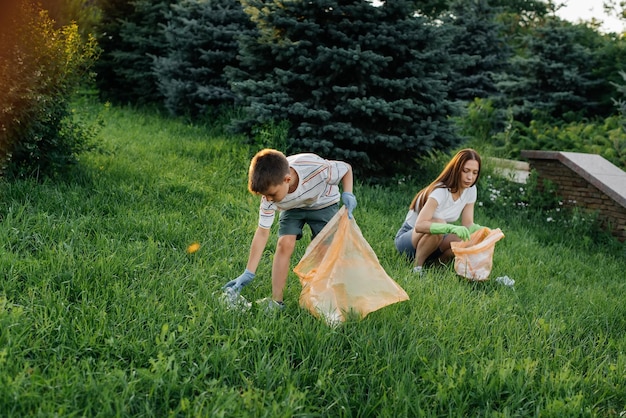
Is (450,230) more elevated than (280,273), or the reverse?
(450,230)

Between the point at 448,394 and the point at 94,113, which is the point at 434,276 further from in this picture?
the point at 94,113

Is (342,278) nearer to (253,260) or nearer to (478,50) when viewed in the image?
(253,260)

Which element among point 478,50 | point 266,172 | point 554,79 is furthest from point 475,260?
point 478,50

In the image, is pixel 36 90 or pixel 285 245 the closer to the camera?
pixel 285 245

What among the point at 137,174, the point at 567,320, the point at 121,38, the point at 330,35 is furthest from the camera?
the point at 121,38

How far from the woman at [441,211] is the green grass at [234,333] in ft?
0.73

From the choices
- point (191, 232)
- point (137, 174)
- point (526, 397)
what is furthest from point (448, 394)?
point (137, 174)

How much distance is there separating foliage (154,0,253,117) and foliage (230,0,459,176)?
2.84 m

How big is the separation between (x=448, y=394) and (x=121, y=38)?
1278 cm

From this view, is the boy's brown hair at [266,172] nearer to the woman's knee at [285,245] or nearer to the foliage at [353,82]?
the woman's knee at [285,245]

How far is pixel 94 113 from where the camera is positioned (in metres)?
10.1

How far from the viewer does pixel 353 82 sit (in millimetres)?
7285

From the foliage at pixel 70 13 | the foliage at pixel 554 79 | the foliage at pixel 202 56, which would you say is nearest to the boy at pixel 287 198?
the foliage at pixel 70 13

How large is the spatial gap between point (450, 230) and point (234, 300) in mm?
1794
